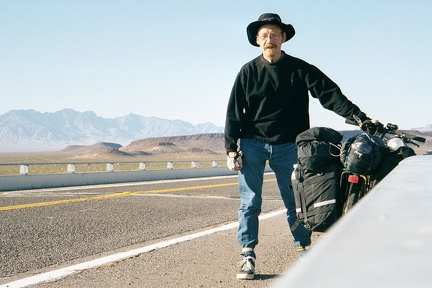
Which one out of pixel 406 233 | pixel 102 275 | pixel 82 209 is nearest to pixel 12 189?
pixel 82 209

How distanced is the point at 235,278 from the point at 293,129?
1343 mm

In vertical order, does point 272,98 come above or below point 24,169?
above

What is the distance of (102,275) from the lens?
4.83m

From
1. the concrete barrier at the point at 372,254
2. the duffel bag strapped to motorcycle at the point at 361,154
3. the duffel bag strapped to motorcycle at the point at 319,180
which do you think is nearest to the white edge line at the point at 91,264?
the duffel bag strapped to motorcycle at the point at 319,180

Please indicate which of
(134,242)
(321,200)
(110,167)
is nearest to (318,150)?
(321,200)

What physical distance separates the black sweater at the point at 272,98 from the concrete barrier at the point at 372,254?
4042mm

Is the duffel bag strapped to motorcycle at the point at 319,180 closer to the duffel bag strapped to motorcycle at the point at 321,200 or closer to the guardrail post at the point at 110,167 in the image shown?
the duffel bag strapped to motorcycle at the point at 321,200

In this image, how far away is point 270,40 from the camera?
15.3 feet

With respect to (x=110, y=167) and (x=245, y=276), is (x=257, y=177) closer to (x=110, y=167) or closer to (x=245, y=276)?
(x=245, y=276)

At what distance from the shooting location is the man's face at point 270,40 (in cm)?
469

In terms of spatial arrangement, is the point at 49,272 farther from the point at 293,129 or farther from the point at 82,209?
the point at 82,209

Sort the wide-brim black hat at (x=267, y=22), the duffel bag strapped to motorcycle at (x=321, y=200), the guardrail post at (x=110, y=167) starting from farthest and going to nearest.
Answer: the guardrail post at (x=110, y=167), the wide-brim black hat at (x=267, y=22), the duffel bag strapped to motorcycle at (x=321, y=200)

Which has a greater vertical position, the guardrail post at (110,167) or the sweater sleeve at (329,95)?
the sweater sleeve at (329,95)

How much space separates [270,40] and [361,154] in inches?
68.2
